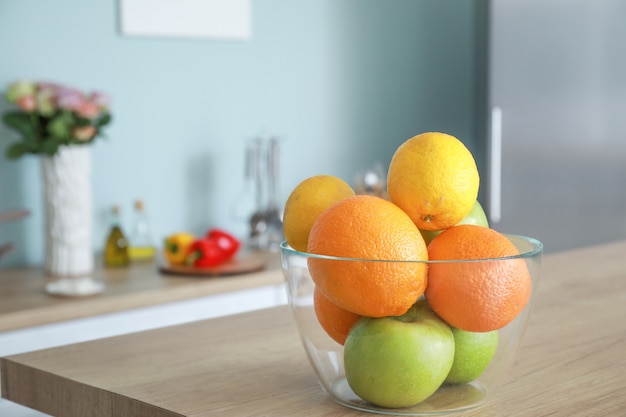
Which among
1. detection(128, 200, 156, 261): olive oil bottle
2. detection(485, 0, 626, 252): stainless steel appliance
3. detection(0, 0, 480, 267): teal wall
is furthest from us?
detection(485, 0, 626, 252): stainless steel appliance

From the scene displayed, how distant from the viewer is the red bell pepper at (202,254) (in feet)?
8.43

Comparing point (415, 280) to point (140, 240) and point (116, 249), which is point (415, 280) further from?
point (140, 240)

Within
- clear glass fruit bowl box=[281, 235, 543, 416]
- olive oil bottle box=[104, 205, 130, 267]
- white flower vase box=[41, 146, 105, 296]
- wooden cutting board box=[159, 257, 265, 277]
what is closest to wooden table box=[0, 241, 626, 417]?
clear glass fruit bowl box=[281, 235, 543, 416]

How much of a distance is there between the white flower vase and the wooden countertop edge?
0.78 ft

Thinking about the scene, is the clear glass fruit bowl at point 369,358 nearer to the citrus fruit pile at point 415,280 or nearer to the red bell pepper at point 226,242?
the citrus fruit pile at point 415,280

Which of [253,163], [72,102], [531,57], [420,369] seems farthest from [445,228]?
[531,57]

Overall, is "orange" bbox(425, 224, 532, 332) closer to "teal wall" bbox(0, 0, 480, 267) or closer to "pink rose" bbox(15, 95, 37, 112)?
"pink rose" bbox(15, 95, 37, 112)

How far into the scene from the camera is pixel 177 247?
2.61m

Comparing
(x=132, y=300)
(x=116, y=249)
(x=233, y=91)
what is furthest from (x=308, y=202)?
(x=233, y=91)

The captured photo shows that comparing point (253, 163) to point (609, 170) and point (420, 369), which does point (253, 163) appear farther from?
point (420, 369)

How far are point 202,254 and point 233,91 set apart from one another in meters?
0.74

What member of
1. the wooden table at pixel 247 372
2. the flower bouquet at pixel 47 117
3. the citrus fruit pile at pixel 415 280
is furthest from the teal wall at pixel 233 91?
the citrus fruit pile at pixel 415 280

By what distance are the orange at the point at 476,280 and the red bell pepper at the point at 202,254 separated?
1.73 metres

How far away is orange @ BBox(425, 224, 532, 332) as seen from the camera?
831mm
